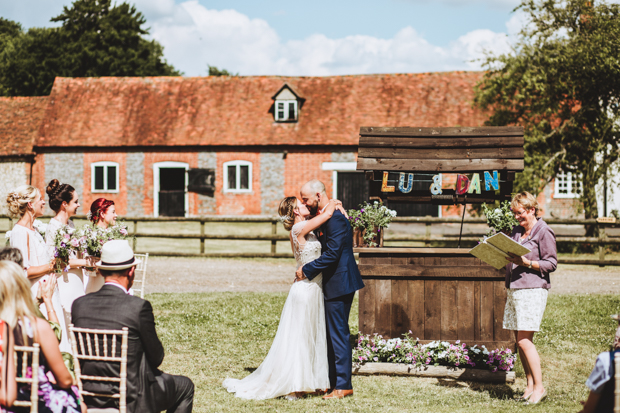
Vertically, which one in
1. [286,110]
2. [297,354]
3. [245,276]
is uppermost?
[286,110]

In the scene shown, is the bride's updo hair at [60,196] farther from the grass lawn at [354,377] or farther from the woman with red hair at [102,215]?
the grass lawn at [354,377]

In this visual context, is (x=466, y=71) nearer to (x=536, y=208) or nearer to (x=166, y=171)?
(x=166, y=171)

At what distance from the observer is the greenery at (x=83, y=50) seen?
42125 mm

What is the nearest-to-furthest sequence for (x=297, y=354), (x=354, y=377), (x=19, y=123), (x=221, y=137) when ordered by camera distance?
1. (x=297, y=354)
2. (x=354, y=377)
3. (x=221, y=137)
4. (x=19, y=123)

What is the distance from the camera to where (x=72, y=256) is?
623 centimetres

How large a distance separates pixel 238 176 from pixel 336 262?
79.1 ft

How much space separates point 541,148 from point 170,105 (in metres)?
18.2

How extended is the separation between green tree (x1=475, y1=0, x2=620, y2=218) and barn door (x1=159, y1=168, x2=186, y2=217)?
52.1 feet

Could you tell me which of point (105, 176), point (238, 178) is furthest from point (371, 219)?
point (105, 176)

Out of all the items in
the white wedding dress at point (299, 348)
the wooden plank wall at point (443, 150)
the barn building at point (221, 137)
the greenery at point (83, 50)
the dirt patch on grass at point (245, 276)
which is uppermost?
the greenery at point (83, 50)

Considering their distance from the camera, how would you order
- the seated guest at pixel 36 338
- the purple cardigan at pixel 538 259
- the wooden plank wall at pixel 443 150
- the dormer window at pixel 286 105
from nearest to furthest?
the seated guest at pixel 36 338 → the purple cardigan at pixel 538 259 → the wooden plank wall at pixel 443 150 → the dormer window at pixel 286 105

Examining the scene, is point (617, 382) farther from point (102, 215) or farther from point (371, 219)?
point (102, 215)

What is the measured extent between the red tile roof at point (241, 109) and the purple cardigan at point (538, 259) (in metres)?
22.3

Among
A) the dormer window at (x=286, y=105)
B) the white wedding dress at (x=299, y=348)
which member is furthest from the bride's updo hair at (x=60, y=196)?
the dormer window at (x=286, y=105)
